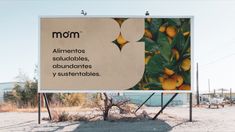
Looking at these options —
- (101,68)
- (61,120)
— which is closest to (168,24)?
(101,68)

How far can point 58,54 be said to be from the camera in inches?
627

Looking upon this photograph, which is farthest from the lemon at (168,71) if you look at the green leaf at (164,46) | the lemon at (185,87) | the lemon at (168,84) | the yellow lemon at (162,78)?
the lemon at (185,87)

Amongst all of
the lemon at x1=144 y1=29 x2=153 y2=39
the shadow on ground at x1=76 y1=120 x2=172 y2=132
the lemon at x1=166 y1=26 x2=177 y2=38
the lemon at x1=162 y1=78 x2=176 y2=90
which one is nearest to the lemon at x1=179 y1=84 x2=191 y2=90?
the lemon at x1=162 y1=78 x2=176 y2=90

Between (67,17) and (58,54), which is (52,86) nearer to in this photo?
(58,54)

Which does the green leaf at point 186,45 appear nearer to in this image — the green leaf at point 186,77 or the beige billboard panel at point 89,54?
the green leaf at point 186,77

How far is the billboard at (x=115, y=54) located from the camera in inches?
627

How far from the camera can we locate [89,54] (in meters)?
16.0

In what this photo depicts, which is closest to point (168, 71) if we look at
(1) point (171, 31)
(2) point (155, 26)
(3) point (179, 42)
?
(3) point (179, 42)

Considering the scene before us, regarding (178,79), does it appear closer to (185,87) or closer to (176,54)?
(185,87)

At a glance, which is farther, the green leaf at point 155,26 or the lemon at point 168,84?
the green leaf at point 155,26

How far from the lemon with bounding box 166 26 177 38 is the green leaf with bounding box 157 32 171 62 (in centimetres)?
22

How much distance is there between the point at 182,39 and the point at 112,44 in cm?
286

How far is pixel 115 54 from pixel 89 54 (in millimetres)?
1062

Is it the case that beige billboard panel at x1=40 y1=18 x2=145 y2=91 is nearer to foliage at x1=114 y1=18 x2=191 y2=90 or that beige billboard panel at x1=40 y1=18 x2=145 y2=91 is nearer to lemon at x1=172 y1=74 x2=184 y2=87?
foliage at x1=114 y1=18 x2=191 y2=90
